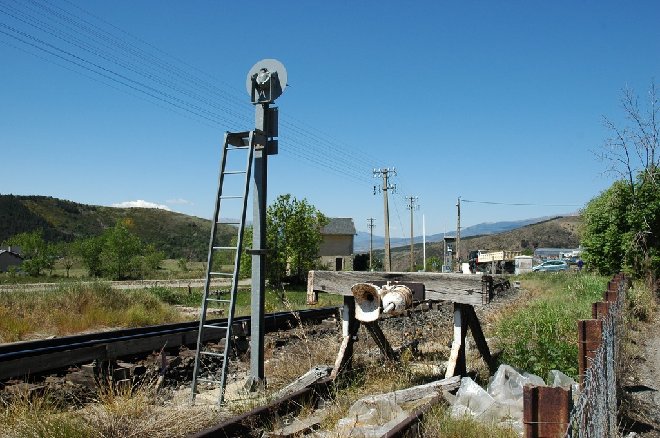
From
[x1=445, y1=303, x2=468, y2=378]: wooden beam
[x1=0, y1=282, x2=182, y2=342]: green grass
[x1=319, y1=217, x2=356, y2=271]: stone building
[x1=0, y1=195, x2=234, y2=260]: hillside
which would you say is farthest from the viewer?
[x1=0, y1=195, x2=234, y2=260]: hillside

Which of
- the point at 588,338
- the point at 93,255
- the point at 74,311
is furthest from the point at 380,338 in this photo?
the point at 93,255

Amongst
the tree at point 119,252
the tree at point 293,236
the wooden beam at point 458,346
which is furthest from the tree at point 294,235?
the wooden beam at point 458,346

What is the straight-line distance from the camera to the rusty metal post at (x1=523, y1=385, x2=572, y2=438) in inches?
110

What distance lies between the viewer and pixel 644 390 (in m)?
7.59

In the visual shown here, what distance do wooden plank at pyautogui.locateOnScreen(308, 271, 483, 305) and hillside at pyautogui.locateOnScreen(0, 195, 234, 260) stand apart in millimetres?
112708

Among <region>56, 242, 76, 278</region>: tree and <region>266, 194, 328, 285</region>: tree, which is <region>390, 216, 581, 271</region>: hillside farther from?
<region>266, 194, 328, 285</region>: tree

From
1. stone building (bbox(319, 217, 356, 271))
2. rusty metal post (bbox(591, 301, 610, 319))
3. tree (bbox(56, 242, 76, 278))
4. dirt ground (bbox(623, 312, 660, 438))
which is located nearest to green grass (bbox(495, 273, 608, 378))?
dirt ground (bbox(623, 312, 660, 438))

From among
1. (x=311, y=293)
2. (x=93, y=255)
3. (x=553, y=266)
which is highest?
(x=93, y=255)

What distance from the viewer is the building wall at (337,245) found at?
259 feet

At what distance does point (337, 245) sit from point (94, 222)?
7731 cm

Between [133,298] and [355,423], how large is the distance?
50.3 feet

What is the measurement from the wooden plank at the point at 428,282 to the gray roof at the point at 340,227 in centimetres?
6911

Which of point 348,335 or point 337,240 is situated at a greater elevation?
point 337,240

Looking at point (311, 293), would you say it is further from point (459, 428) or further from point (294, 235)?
point (294, 235)
